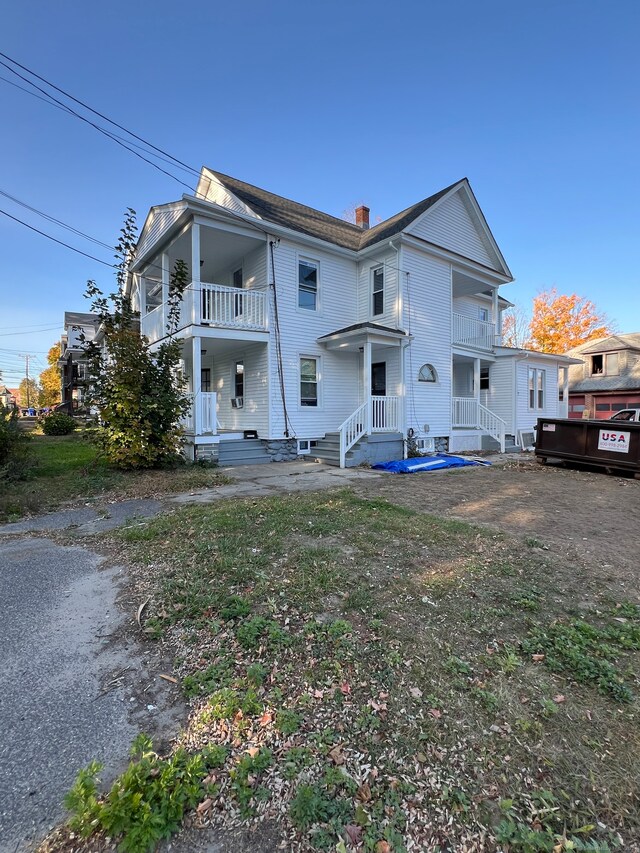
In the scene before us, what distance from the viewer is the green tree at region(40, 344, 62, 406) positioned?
4462cm

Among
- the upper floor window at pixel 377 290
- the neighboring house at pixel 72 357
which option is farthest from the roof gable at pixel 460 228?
the neighboring house at pixel 72 357

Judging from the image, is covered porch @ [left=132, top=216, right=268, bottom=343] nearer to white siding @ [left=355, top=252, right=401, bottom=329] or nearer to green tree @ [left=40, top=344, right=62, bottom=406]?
white siding @ [left=355, top=252, right=401, bottom=329]

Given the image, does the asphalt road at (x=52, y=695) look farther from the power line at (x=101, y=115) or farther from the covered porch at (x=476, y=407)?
the covered porch at (x=476, y=407)

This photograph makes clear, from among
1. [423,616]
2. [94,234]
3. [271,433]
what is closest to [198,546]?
[423,616]

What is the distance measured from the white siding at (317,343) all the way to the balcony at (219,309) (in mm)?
508

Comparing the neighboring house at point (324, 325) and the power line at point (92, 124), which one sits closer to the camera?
the power line at point (92, 124)

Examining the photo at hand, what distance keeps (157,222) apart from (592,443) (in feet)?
47.9

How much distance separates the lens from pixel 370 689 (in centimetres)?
216

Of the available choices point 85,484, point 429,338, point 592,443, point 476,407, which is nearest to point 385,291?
point 429,338

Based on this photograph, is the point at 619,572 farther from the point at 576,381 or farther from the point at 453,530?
the point at 576,381

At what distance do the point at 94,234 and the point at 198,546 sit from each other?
11.3 meters

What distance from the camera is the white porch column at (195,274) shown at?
10.2 m

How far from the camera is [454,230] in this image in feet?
49.7

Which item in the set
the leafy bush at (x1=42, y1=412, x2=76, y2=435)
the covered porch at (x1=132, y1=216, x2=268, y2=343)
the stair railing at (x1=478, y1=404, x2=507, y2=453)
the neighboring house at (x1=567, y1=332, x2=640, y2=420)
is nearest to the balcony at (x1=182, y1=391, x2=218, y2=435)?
the covered porch at (x1=132, y1=216, x2=268, y2=343)
